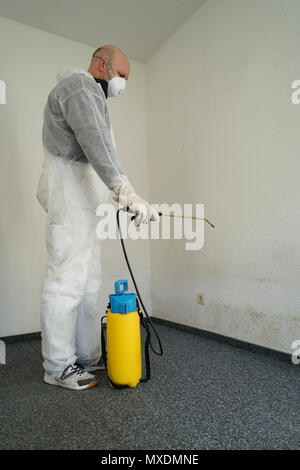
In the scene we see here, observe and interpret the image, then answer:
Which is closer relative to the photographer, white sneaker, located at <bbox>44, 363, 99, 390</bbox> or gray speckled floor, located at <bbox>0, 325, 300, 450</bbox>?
gray speckled floor, located at <bbox>0, 325, 300, 450</bbox>

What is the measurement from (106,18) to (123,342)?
2.38 m

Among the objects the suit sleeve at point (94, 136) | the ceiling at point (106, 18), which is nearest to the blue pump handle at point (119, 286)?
the suit sleeve at point (94, 136)

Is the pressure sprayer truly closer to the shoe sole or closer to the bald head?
the shoe sole

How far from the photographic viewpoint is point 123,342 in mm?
1267

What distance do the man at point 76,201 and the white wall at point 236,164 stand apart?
0.78 metres

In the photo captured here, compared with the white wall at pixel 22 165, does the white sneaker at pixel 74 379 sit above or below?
below

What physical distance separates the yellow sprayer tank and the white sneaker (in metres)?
0.10

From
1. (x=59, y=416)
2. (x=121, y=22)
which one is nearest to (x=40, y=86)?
(x=121, y=22)

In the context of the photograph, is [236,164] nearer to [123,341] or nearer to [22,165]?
[123,341]

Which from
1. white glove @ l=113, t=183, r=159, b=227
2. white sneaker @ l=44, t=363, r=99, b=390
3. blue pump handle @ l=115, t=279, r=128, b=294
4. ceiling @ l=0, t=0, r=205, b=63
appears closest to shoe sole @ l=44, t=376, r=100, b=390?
white sneaker @ l=44, t=363, r=99, b=390

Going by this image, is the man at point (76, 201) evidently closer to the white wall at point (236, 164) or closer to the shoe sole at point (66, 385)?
Result: the shoe sole at point (66, 385)

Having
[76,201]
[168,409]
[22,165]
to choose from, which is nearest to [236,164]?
[76,201]

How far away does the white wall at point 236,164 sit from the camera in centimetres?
161

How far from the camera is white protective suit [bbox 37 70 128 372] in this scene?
1251 millimetres
